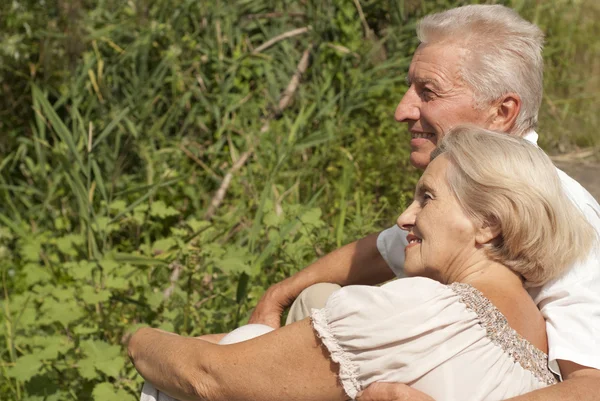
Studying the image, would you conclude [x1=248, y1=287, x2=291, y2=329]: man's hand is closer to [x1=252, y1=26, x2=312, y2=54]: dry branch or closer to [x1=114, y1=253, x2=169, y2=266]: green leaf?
[x1=114, y1=253, x2=169, y2=266]: green leaf

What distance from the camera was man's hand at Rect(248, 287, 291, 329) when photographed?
11.3 ft

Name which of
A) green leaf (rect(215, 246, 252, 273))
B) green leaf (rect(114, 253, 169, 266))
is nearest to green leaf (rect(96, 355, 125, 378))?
green leaf (rect(215, 246, 252, 273))

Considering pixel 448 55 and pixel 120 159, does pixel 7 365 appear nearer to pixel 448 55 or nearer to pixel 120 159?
pixel 120 159

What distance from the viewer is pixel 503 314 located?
2.17 m

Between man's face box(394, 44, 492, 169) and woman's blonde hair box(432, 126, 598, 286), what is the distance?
68 cm

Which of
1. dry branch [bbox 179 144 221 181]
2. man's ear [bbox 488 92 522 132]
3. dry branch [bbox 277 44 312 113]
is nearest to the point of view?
man's ear [bbox 488 92 522 132]

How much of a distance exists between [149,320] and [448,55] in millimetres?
1728

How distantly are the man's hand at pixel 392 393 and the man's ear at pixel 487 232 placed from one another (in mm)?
421

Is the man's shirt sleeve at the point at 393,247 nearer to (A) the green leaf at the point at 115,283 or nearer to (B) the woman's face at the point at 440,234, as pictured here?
(B) the woman's face at the point at 440,234

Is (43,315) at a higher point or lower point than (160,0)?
lower

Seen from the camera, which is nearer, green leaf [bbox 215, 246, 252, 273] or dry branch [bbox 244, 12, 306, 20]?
green leaf [bbox 215, 246, 252, 273]

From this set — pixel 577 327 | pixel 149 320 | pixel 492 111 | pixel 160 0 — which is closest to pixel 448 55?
pixel 492 111

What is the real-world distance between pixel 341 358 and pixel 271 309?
51.5 inches

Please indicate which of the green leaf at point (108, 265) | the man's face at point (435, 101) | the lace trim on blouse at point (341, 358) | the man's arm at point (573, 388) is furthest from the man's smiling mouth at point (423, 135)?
the green leaf at point (108, 265)
